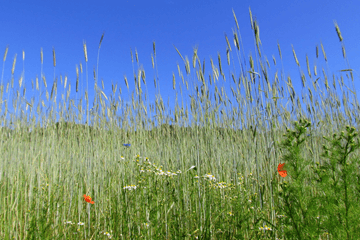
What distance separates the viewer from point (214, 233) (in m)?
1.19

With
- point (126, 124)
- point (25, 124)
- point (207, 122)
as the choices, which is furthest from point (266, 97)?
point (25, 124)

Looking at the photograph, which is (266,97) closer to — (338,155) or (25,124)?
(338,155)

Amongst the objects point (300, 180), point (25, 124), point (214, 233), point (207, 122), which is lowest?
point (214, 233)

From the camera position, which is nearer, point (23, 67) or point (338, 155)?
point (338, 155)

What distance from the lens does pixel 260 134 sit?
1302 millimetres

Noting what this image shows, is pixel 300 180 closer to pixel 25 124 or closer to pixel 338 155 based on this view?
pixel 338 155

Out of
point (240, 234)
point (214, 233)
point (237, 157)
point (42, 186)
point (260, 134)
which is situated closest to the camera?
point (240, 234)

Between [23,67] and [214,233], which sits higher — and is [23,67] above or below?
above

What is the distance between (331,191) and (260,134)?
23.1 inches

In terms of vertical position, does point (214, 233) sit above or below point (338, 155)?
below

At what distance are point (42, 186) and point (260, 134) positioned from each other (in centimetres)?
173

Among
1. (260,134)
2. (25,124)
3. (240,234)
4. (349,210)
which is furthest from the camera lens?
(25,124)

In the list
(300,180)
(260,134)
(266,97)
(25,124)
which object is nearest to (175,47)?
(266,97)

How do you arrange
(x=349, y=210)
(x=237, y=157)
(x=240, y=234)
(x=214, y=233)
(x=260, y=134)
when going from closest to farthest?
(x=349, y=210)
(x=240, y=234)
(x=214, y=233)
(x=260, y=134)
(x=237, y=157)
